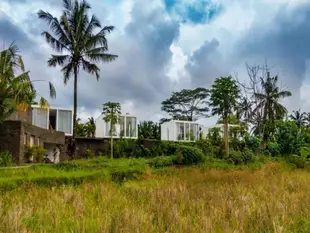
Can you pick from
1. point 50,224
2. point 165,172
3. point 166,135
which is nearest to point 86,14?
point 166,135

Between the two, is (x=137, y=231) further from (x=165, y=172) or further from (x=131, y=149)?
(x=131, y=149)

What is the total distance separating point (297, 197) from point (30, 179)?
709cm

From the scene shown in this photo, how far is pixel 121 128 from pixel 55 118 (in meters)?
5.23

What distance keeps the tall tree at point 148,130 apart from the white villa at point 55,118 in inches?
217

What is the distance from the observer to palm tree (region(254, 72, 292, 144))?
75.4ft

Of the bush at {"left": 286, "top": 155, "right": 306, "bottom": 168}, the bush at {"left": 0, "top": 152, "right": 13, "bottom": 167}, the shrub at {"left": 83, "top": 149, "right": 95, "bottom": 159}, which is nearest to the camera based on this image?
the bush at {"left": 286, "top": 155, "right": 306, "bottom": 168}

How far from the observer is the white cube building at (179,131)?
2966 cm

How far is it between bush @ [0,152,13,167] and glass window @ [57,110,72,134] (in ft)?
35.4

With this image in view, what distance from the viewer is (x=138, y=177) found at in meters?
11.6

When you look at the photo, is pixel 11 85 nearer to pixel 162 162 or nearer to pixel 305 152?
pixel 162 162

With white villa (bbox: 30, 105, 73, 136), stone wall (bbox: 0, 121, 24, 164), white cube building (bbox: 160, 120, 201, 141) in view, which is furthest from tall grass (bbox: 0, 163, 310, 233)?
white cube building (bbox: 160, 120, 201, 141)

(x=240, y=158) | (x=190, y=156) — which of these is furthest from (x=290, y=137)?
(x=190, y=156)

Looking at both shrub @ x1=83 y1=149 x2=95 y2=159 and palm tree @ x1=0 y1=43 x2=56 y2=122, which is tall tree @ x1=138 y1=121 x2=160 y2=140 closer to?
shrub @ x1=83 y1=149 x2=95 y2=159

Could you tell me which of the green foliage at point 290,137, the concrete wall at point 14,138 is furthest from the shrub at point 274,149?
the concrete wall at point 14,138
